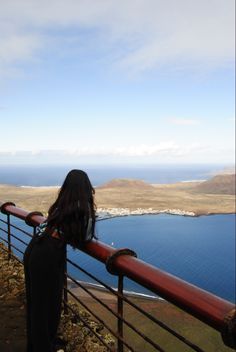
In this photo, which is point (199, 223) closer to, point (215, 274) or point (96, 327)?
point (215, 274)

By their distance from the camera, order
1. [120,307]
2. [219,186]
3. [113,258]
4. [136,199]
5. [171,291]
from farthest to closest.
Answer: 1. [219,186]
2. [136,199]
3. [120,307]
4. [113,258]
5. [171,291]

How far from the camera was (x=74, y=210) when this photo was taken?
9.29ft

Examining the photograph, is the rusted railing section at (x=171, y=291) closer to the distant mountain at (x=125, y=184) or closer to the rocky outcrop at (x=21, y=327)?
the rocky outcrop at (x=21, y=327)

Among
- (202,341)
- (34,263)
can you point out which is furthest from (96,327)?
(202,341)

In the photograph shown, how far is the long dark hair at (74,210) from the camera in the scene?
284 centimetres

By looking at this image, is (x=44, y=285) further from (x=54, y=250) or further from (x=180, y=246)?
(x=180, y=246)

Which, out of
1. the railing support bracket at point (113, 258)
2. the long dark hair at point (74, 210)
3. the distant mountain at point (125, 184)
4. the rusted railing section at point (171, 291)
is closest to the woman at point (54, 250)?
the long dark hair at point (74, 210)

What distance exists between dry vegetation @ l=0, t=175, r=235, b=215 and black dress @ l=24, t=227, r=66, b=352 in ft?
252

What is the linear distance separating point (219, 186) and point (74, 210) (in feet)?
496

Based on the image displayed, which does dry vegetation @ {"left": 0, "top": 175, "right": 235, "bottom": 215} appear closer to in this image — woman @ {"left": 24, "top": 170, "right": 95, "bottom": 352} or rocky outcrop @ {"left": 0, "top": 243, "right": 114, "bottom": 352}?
rocky outcrop @ {"left": 0, "top": 243, "right": 114, "bottom": 352}

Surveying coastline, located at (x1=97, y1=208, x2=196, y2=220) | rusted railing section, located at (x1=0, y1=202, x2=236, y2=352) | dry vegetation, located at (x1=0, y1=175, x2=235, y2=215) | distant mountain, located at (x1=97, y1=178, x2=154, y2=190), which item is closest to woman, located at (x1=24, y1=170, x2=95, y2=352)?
rusted railing section, located at (x1=0, y1=202, x2=236, y2=352)

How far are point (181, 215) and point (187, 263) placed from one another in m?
43.0

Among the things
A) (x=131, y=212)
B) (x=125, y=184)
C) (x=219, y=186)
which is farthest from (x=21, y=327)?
(x=219, y=186)

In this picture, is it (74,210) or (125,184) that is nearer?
(74,210)
